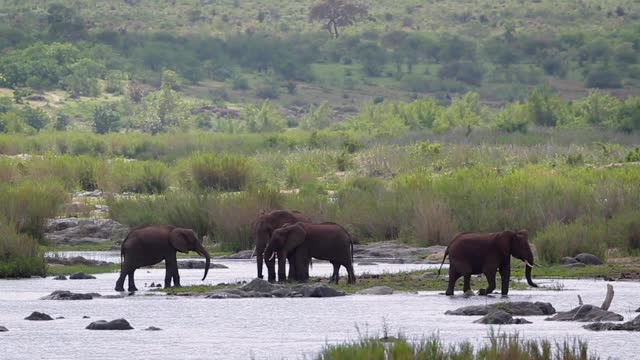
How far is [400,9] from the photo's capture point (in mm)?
132875

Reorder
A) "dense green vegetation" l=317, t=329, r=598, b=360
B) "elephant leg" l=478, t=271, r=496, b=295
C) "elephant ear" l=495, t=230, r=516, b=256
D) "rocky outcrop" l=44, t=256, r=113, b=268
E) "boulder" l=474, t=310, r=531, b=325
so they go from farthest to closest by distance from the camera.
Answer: "rocky outcrop" l=44, t=256, r=113, b=268
"elephant leg" l=478, t=271, r=496, b=295
"elephant ear" l=495, t=230, r=516, b=256
"boulder" l=474, t=310, r=531, b=325
"dense green vegetation" l=317, t=329, r=598, b=360

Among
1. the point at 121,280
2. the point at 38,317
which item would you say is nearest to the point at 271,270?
the point at 121,280

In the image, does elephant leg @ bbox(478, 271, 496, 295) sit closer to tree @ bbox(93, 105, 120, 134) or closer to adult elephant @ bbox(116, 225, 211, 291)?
adult elephant @ bbox(116, 225, 211, 291)

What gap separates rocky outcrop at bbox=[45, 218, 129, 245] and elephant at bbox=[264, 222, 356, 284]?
1274cm

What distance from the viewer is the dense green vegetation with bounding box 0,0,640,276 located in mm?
37375

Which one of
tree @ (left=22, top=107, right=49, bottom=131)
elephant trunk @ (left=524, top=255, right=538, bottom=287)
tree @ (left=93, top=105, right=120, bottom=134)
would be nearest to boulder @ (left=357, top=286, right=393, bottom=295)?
elephant trunk @ (left=524, top=255, right=538, bottom=287)

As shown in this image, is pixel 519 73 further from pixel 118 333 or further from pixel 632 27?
pixel 118 333

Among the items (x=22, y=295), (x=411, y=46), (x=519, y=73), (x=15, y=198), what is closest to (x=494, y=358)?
(x=22, y=295)

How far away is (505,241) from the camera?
24.5 metres

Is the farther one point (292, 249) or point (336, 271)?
point (336, 271)

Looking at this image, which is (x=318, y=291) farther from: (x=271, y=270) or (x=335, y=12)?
(x=335, y=12)

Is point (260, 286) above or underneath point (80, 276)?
above

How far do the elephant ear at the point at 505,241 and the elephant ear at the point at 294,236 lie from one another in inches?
132

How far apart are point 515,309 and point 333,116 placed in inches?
2916
